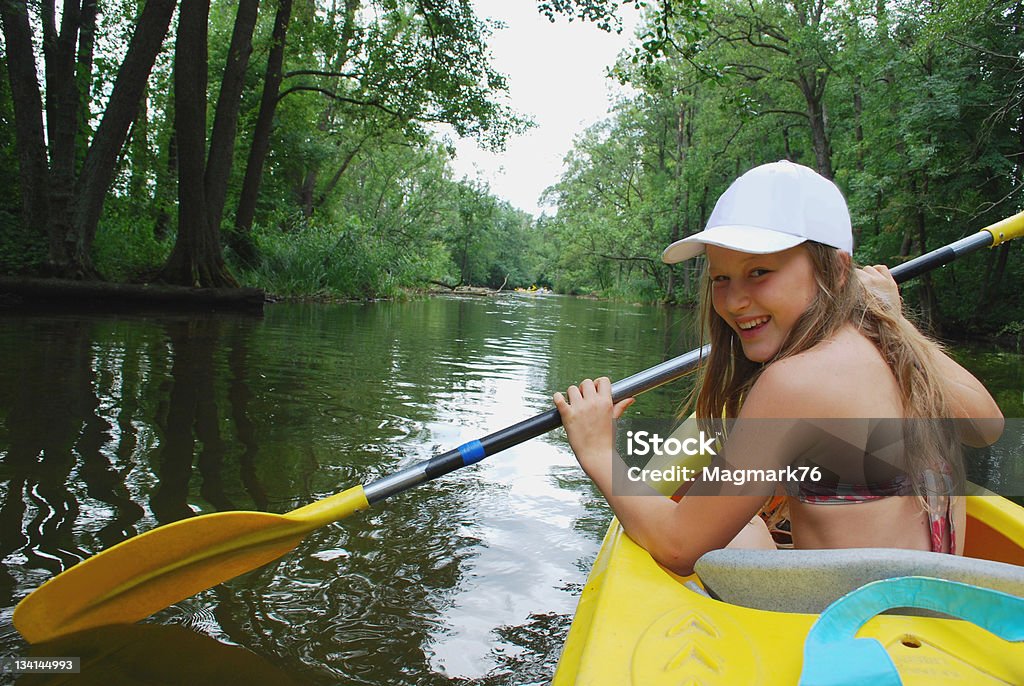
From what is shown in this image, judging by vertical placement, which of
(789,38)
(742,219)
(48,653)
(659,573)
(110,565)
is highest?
(789,38)

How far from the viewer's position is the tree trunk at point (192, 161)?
30.2 ft

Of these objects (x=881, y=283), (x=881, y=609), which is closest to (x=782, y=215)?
(x=881, y=283)

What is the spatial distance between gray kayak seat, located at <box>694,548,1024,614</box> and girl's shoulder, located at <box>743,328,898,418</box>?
0.22 metres

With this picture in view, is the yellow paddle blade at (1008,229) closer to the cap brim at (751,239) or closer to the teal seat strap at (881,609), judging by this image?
the cap brim at (751,239)

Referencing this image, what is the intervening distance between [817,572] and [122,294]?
9.47 metres

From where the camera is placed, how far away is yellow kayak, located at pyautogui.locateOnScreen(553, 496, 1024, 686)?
961mm

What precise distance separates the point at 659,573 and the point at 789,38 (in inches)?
Answer: 756

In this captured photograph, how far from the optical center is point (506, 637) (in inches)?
75.7

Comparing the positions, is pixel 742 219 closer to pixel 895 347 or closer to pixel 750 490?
pixel 895 347

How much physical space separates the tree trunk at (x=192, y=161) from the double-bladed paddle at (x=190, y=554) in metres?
8.72

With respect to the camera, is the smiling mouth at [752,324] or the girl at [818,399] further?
the smiling mouth at [752,324]

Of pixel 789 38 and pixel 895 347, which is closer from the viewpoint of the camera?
pixel 895 347

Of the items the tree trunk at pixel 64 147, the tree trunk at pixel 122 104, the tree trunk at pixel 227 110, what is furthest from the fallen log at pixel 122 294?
the tree trunk at pixel 227 110

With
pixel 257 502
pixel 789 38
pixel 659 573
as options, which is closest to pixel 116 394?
pixel 257 502
